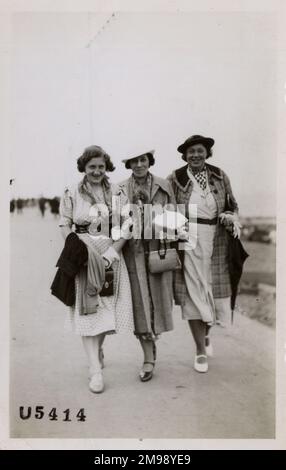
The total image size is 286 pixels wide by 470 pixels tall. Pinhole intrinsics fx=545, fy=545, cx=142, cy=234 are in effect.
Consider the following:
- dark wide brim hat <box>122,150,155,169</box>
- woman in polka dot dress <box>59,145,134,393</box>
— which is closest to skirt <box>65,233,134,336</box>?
woman in polka dot dress <box>59,145,134,393</box>

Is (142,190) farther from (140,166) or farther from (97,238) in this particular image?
(97,238)

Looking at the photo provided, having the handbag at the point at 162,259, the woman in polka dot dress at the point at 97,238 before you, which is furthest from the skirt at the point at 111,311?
the handbag at the point at 162,259

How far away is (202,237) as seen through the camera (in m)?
3.92

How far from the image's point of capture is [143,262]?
388cm

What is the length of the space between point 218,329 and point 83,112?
186 centimetres

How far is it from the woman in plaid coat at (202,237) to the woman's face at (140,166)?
195mm

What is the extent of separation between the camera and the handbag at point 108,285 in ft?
12.6

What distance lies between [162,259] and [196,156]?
78cm

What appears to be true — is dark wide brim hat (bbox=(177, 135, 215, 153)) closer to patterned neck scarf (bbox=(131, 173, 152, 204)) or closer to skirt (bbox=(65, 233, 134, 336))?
patterned neck scarf (bbox=(131, 173, 152, 204))

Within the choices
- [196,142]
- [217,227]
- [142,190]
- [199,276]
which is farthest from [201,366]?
[196,142]

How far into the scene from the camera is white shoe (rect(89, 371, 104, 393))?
12.7ft

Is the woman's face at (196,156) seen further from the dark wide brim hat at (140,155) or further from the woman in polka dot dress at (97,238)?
the woman in polka dot dress at (97,238)

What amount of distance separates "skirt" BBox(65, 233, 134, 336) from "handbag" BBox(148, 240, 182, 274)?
203mm

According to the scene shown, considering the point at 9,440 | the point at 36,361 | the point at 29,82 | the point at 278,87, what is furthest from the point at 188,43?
the point at 9,440
